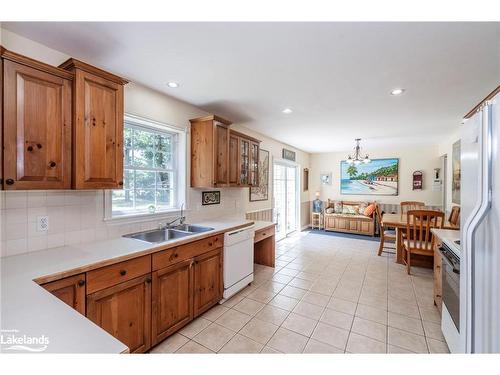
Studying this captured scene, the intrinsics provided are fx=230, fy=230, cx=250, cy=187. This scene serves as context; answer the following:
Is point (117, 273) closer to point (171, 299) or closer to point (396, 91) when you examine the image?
point (171, 299)

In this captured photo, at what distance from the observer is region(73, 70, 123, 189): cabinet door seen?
5.34 feet

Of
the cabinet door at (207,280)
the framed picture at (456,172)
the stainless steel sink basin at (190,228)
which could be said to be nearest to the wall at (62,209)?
the stainless steel sink basin at (190,228)

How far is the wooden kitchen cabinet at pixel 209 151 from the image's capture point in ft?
9.41

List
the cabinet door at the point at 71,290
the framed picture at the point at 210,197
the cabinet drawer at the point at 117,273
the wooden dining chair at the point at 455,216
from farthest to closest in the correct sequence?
the wooden dining chair at the point at 455,216 → the framed picture at the point at 210,197 → the cabinet drawer at the point at 117,273 → the cabinet door at the point at 71,290

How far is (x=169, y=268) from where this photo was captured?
197cm

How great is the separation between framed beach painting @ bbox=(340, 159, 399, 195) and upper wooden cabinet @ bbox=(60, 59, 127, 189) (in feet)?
21.0

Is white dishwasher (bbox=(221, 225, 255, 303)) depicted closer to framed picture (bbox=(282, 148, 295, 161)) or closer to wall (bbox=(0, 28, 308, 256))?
wall (bbox=(0, 28, 308, 256))

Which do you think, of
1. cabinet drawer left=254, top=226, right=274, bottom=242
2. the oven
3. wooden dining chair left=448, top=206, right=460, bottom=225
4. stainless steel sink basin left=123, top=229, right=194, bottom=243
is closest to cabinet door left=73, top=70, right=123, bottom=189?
stainless steel sink basin left=123, top=229, right=194, bottom=243

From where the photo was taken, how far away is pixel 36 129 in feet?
4.77

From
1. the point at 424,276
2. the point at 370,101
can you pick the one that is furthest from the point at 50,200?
the point at 424,276

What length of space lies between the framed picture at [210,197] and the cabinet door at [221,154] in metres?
0.35

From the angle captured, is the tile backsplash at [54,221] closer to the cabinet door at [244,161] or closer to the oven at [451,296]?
the cabinet door at [244,161]

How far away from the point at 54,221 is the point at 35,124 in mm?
753
